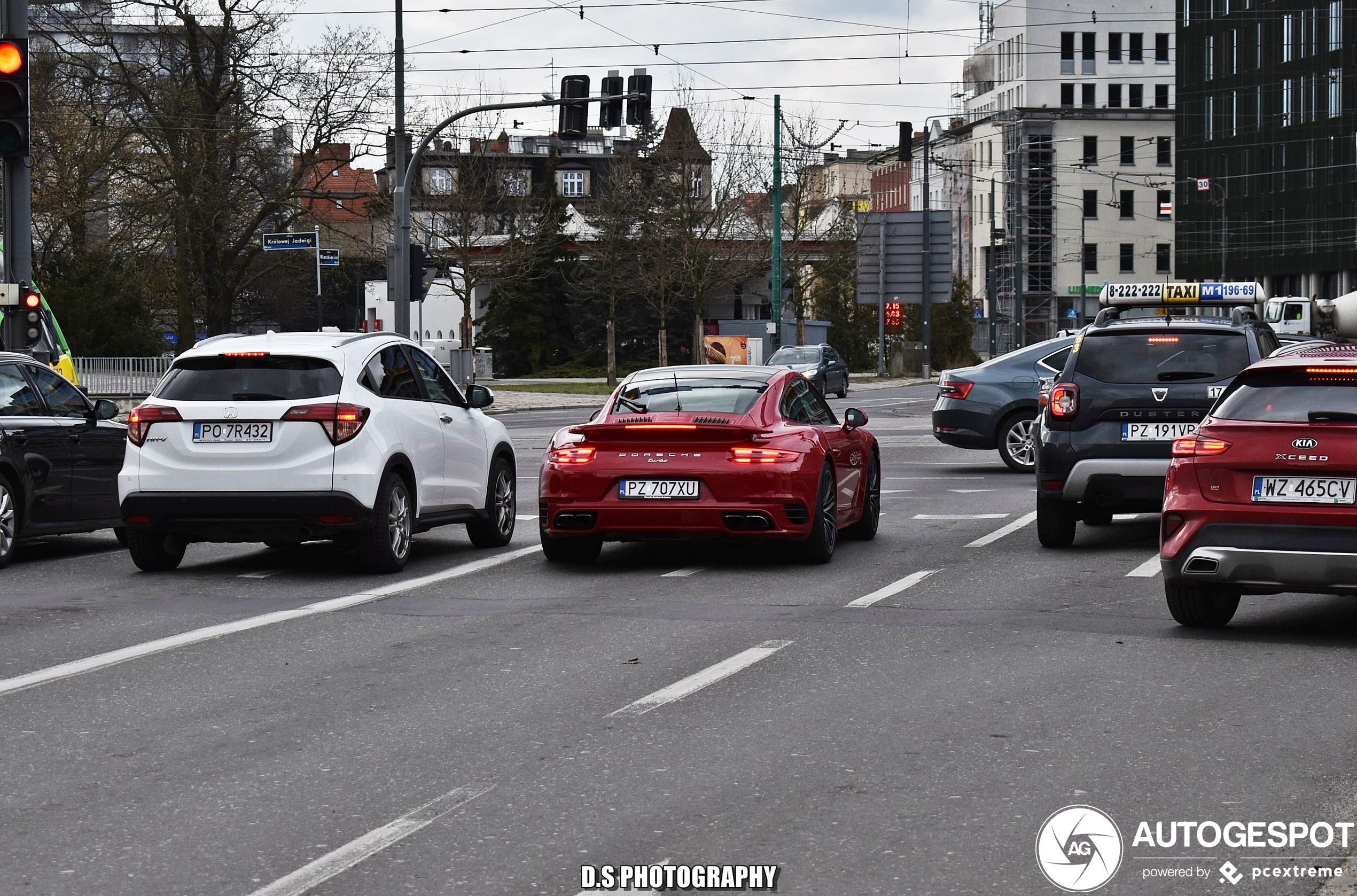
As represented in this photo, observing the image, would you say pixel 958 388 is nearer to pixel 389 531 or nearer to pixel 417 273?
pixel 389 531

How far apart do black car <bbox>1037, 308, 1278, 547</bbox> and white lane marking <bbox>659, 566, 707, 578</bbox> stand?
2598mm

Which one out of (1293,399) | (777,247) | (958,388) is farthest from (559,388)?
(1293,399)

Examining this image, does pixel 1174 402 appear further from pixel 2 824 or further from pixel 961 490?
pixel 2 824

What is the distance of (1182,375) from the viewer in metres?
14.2

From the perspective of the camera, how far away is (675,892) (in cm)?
526

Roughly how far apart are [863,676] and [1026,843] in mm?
2978

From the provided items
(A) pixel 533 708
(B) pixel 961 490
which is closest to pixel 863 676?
(A) pixel 533 708

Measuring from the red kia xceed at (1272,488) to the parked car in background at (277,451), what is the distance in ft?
17.4

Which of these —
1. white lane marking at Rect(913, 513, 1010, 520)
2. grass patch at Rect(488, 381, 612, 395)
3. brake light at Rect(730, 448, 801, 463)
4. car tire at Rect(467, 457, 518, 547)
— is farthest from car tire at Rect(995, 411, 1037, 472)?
grass patch at Rect(488, 381, 612, 395)

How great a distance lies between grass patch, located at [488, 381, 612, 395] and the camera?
201 ft

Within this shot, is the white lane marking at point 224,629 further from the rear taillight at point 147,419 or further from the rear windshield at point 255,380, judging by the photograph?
the rear taillight at point 147,419

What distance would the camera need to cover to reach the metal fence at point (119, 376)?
46625mm

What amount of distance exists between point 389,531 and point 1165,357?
5754 mm

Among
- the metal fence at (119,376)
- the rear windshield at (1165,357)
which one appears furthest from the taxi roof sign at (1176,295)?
the metal fence at (119,376)
